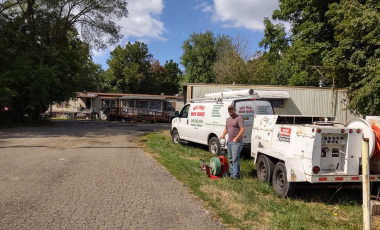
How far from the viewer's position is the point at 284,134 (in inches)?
258

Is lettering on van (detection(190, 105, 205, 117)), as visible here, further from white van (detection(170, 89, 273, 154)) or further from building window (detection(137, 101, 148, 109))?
building window (detection(137, 101, 148, 109))

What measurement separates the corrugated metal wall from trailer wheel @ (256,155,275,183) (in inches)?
507

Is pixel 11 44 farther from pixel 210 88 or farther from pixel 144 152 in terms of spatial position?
pixel 144 152

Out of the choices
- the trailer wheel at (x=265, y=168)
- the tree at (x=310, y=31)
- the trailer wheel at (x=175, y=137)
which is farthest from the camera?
the tree at (x=310, y=31)

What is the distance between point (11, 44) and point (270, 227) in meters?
24.5

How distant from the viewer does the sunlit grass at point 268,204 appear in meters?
4.88

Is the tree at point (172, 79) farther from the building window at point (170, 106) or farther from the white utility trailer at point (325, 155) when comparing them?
the white utility trailer at point (325, 155)

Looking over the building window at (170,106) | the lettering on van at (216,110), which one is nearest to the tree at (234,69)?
the building window at (170,106)

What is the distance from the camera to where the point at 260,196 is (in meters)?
6.26

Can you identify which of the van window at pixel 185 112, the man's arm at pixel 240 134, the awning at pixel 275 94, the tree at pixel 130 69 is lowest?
the man's arm at pixel 240 134

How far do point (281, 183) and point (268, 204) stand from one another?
95 cm

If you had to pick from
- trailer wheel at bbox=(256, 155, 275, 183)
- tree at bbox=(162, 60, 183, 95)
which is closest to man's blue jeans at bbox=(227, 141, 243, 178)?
trailer wheel at bbox=(256, 155, 275, 183)

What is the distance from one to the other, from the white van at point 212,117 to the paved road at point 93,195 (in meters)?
2.30

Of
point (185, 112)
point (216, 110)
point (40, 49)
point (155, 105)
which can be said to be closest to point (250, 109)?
point (216, 110)
